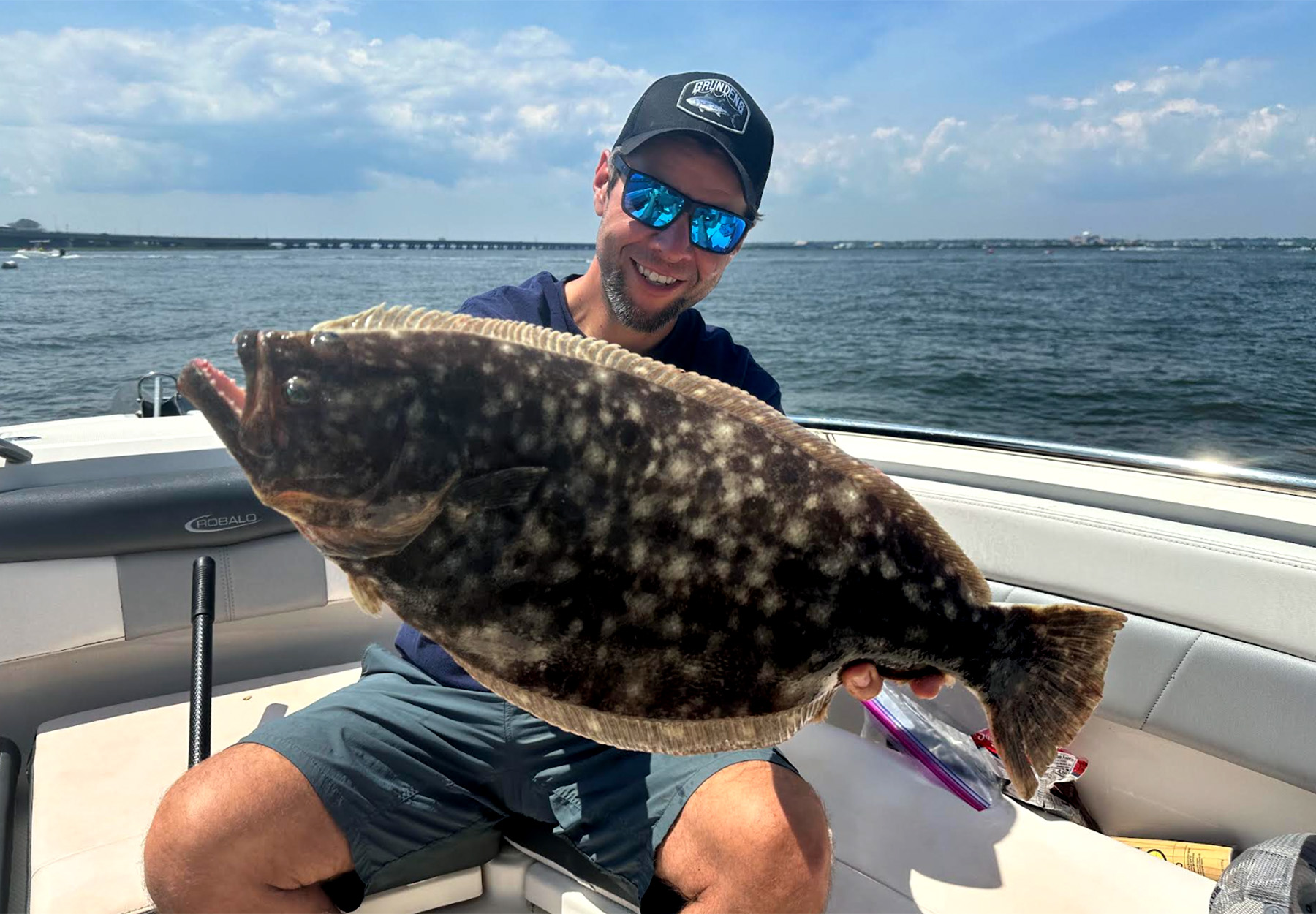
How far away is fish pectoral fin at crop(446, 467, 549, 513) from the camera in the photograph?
1749mm

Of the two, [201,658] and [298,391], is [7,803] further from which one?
[298,391]

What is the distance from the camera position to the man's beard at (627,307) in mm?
3146

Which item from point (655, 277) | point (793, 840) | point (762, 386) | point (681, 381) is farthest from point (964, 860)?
point (655, 277)

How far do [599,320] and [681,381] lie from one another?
1.36 m

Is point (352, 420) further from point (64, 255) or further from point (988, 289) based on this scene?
point (64, 255)

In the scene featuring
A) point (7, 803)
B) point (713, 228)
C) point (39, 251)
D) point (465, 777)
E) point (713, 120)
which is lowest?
point (7, 803)

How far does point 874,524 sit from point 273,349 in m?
1.39

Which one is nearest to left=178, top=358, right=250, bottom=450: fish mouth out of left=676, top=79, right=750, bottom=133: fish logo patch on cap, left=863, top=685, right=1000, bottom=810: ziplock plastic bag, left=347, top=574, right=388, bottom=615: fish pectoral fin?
left=347, top=574, right=388, bottom=615: fish pectoral fin

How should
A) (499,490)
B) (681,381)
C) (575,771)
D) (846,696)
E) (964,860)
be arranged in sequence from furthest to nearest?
1. (846,696)
2. (964,860)
3. (575,771)
4. (681,381)
5. (499,490)

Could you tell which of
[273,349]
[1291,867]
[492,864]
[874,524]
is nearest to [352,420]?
[273,349]

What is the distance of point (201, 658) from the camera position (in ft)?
10.3

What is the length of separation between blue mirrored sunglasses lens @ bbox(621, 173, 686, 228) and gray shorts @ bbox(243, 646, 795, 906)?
1.80 metres

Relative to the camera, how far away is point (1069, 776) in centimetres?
338

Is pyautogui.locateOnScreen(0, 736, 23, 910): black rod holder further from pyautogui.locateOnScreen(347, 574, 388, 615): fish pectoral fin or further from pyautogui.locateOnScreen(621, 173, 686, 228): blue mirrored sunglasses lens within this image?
pyautogui.locateOnScreen(621, 173, 686, 228): blue mirrored sunglasses lens
